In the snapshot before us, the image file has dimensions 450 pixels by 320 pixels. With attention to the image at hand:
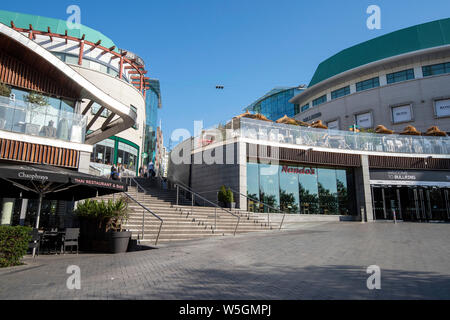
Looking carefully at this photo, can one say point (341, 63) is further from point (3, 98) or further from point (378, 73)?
point (3, 98)

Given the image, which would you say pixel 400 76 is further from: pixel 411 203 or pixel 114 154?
pixel 114 154

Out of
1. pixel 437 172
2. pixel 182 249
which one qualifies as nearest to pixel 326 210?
pixel 437 172

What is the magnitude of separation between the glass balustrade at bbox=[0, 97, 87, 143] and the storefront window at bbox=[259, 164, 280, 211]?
1157cm

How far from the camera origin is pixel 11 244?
703 centimetres

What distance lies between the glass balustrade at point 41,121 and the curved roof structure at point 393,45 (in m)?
37.6

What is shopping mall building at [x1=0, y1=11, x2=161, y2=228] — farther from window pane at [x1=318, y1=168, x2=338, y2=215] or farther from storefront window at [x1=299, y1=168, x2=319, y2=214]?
window pane at [x1=318, y1=168, x2=338, y2=215]

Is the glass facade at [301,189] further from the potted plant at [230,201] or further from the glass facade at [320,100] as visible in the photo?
the glass facade at [320,100]

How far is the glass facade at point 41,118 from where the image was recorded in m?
11.5

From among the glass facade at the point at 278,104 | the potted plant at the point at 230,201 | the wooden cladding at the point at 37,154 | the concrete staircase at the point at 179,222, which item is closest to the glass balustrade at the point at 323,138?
the potted plant at the point at 230,201

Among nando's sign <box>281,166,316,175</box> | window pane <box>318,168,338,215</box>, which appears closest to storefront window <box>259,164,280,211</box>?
nando's sign <box>281,166,316,175</box>

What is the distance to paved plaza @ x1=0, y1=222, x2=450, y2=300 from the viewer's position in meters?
4.33

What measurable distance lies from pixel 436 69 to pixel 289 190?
27.9m

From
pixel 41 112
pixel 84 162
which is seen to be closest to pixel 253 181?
pixel 84 162
